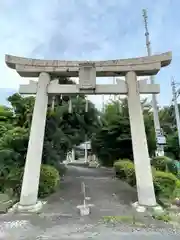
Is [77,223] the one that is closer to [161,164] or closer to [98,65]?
[98,65]

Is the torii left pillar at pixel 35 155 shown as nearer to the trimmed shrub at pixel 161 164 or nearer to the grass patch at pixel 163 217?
the grass patch at pixel 163 217

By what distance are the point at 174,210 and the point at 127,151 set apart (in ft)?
24.8

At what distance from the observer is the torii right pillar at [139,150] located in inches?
292

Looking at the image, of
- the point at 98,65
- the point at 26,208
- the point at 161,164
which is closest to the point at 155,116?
the point at 161,164

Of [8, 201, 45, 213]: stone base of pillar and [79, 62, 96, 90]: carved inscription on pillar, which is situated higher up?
[79, 62, 96, 90]: carved inscription on pillar

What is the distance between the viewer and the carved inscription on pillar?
841cm

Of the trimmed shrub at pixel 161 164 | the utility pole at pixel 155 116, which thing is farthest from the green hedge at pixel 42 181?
the utility pole at pixel 155 116

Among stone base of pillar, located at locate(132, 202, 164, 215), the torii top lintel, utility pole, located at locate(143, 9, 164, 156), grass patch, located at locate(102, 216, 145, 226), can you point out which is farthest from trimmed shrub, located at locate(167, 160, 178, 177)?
grass patch, located at locate(102, 216, 145, 226)

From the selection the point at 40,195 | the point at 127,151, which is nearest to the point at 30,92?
the point at 40,195

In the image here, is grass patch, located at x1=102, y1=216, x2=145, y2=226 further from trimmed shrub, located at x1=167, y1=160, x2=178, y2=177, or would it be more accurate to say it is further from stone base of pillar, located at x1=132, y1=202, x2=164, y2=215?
trimmed shrub, located at x1=167, y1=160, x2=178, y2=177

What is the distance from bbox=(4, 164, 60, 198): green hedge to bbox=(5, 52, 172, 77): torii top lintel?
3637 mm

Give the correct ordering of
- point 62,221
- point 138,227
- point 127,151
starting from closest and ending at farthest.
Result: point 138,227 < point 62,221 < point 127,151

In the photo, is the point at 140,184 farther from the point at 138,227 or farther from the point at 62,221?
the point at 62,221

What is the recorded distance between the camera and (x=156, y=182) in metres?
8.34
